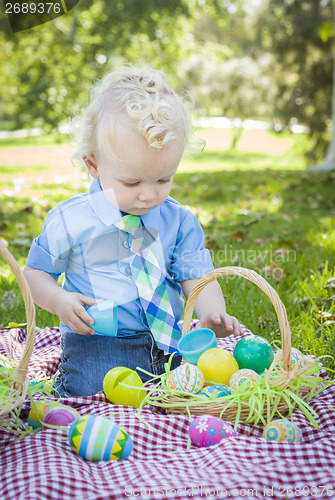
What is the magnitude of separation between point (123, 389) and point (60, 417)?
244mm

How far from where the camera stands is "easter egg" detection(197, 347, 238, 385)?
6.15ft

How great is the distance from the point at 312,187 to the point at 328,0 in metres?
6.86

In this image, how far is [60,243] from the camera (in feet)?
6.97

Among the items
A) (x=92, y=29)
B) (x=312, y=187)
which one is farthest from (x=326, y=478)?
(x=92, y=29)

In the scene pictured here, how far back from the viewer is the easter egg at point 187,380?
1.75 m

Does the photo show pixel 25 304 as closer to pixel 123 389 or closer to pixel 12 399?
pixel 12 399

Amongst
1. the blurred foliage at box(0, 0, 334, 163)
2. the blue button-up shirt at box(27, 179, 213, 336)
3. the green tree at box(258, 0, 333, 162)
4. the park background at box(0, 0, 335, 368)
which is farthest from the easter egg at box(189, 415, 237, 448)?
the green tree at box(258, 0, 333, 162)

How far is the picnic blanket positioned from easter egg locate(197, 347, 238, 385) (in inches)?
7.8

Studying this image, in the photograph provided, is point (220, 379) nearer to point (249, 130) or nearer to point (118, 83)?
point (118, 83)

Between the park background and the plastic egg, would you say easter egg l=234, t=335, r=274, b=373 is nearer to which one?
the park background

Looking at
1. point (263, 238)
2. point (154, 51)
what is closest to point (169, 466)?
point (263, 238)

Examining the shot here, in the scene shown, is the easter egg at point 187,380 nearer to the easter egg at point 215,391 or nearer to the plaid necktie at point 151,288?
the easter egg at point 215,391

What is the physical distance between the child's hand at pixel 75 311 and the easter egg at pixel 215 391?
428mm

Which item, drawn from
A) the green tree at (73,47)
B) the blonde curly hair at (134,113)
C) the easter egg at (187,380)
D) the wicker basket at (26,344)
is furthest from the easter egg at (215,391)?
the green tree at (73,47)
